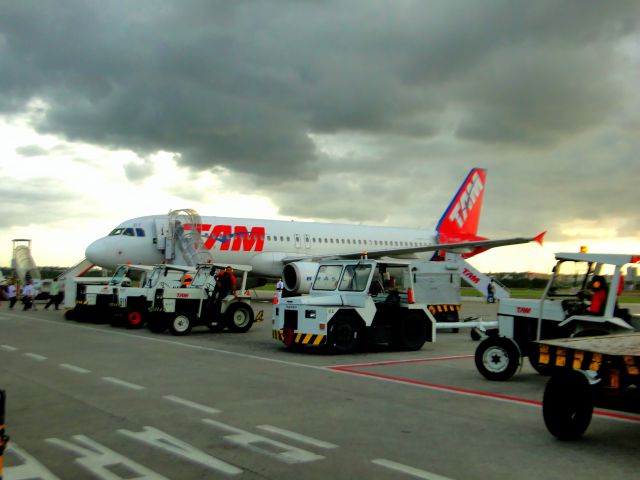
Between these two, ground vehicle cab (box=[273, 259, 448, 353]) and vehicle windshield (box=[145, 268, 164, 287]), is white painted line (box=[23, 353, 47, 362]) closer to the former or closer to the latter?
ground vehicle cab (box=[273, 259, 448, 353])

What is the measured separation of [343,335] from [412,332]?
1.88m

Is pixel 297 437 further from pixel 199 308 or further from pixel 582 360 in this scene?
pixel 199 308

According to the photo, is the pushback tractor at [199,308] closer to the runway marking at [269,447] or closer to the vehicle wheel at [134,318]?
the vehicle wheel at [134,318]

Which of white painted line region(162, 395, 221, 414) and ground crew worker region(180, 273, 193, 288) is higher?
ground crew worker region(180, 273, 193, 288)

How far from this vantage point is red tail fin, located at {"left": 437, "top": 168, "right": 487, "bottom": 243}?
4153 cm

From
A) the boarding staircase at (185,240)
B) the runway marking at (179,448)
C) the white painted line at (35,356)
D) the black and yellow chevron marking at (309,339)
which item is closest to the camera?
the runway marking at (179,448)

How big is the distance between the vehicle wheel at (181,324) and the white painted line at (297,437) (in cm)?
1090

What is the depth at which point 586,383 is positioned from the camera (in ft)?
20.5

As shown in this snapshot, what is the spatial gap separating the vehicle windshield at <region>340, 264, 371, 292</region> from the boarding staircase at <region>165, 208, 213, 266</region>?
1401 cm

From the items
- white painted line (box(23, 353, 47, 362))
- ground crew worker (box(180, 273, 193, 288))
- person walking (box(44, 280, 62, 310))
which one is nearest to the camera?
white painted line (box(23, 353, 47, 362))

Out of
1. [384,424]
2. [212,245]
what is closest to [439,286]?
[384,424]

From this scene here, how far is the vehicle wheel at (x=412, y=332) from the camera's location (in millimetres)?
13938

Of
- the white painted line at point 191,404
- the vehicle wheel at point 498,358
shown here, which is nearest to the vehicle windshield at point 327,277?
the vehicle wheel at point 498,358

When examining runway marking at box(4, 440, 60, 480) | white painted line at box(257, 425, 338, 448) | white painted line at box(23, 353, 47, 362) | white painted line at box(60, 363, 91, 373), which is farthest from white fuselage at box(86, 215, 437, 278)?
runway marking at box(4, 440, 60, 480)
